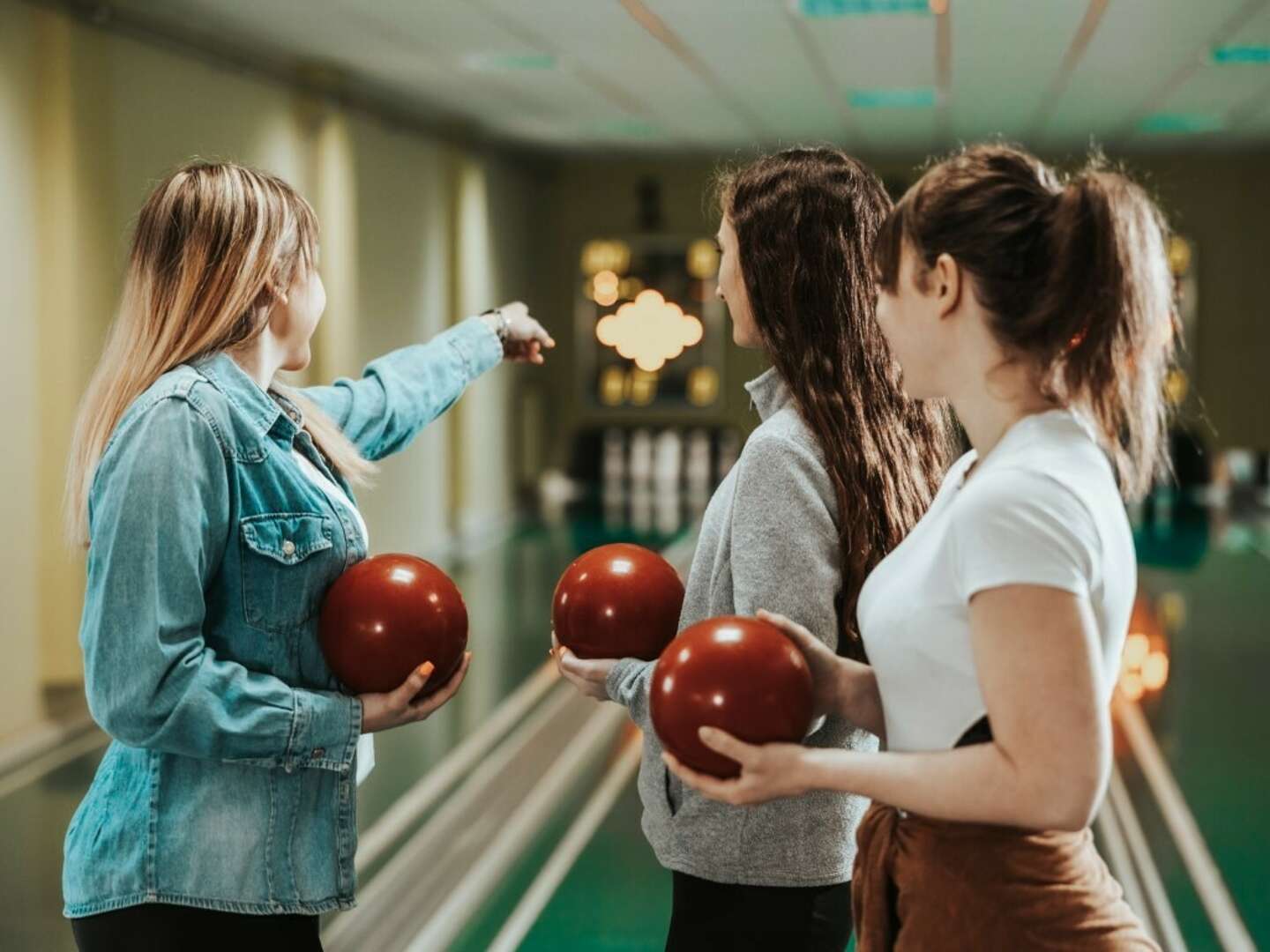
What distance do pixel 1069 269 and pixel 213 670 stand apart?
102 cm

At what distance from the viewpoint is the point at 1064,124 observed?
1112 centimetres

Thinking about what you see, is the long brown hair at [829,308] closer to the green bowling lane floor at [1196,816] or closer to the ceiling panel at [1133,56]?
the green bowling lane floor at [1196,816]

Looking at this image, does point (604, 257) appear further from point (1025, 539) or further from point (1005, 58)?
point (1025, 539)

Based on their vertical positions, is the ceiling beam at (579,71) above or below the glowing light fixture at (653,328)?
above

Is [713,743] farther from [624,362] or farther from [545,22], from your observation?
[624,362]

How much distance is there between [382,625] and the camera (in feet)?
5.54

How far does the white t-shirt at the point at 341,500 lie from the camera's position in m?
1.76

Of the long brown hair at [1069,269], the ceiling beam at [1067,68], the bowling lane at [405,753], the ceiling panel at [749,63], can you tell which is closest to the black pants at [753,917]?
the long brown hair at [1069,269]

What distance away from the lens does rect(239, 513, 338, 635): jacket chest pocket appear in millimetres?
1646

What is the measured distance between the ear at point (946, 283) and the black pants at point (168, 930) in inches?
41.6

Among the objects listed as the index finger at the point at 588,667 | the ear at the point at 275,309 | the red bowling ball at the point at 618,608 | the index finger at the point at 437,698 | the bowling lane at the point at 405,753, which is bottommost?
the bowling lane at the point at 405,753

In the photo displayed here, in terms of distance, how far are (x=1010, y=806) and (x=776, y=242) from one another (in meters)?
0.77

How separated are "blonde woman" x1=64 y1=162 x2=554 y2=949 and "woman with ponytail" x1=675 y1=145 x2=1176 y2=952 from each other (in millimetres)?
528

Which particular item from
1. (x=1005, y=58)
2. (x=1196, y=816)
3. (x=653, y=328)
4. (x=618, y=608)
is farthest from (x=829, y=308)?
(x=653, y=328)
